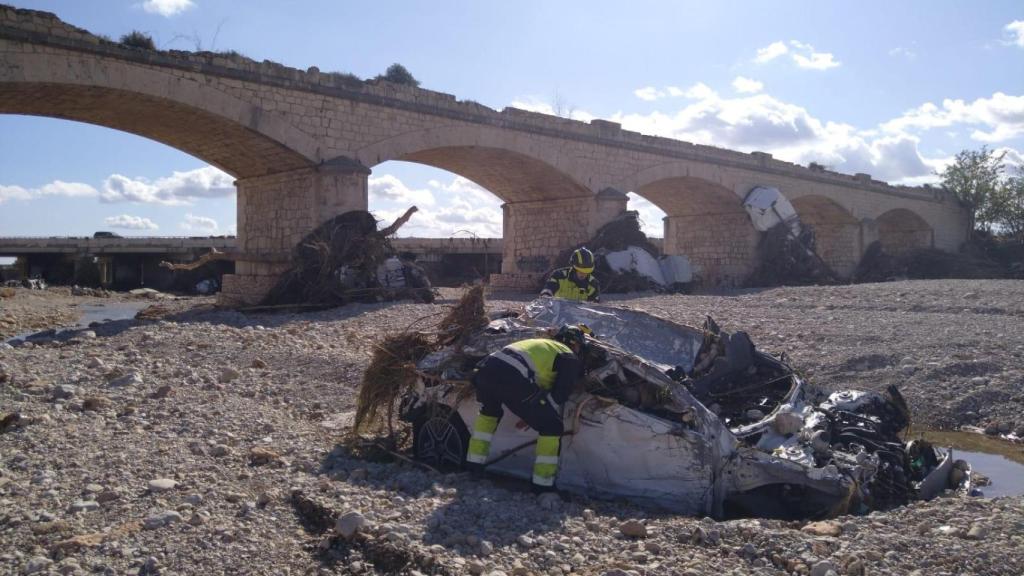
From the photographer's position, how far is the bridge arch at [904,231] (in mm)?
37406

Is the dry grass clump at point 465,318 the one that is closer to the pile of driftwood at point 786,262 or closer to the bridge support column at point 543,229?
the bridge support column at point 543,229

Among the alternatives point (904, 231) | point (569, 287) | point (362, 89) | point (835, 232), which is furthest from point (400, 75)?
point (904, 231)

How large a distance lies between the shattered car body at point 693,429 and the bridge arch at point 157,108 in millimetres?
9935

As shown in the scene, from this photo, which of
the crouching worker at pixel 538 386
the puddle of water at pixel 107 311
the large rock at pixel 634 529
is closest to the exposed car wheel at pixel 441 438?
the crouching worker at pixel 538 386

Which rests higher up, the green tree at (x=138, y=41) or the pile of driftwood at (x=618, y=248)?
the green tree at (x=138, y=41)

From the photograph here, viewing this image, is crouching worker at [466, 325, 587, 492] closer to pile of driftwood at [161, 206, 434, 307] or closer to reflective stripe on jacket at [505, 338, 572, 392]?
reflective stripe on jacket at [505, 338, 572, 392]

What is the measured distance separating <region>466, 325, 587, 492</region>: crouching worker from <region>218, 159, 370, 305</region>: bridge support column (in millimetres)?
11557

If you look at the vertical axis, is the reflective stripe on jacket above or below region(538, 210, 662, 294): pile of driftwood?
below

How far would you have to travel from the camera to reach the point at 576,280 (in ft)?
26.5

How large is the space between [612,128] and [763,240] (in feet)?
25.9

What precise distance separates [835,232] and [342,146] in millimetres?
23961

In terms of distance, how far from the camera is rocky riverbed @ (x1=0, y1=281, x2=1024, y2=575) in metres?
3.71

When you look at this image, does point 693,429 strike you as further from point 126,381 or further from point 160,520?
point 126,381

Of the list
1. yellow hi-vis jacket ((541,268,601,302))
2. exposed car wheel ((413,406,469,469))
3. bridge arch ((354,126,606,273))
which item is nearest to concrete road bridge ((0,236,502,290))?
bridge arch ((354,126,606,273))
